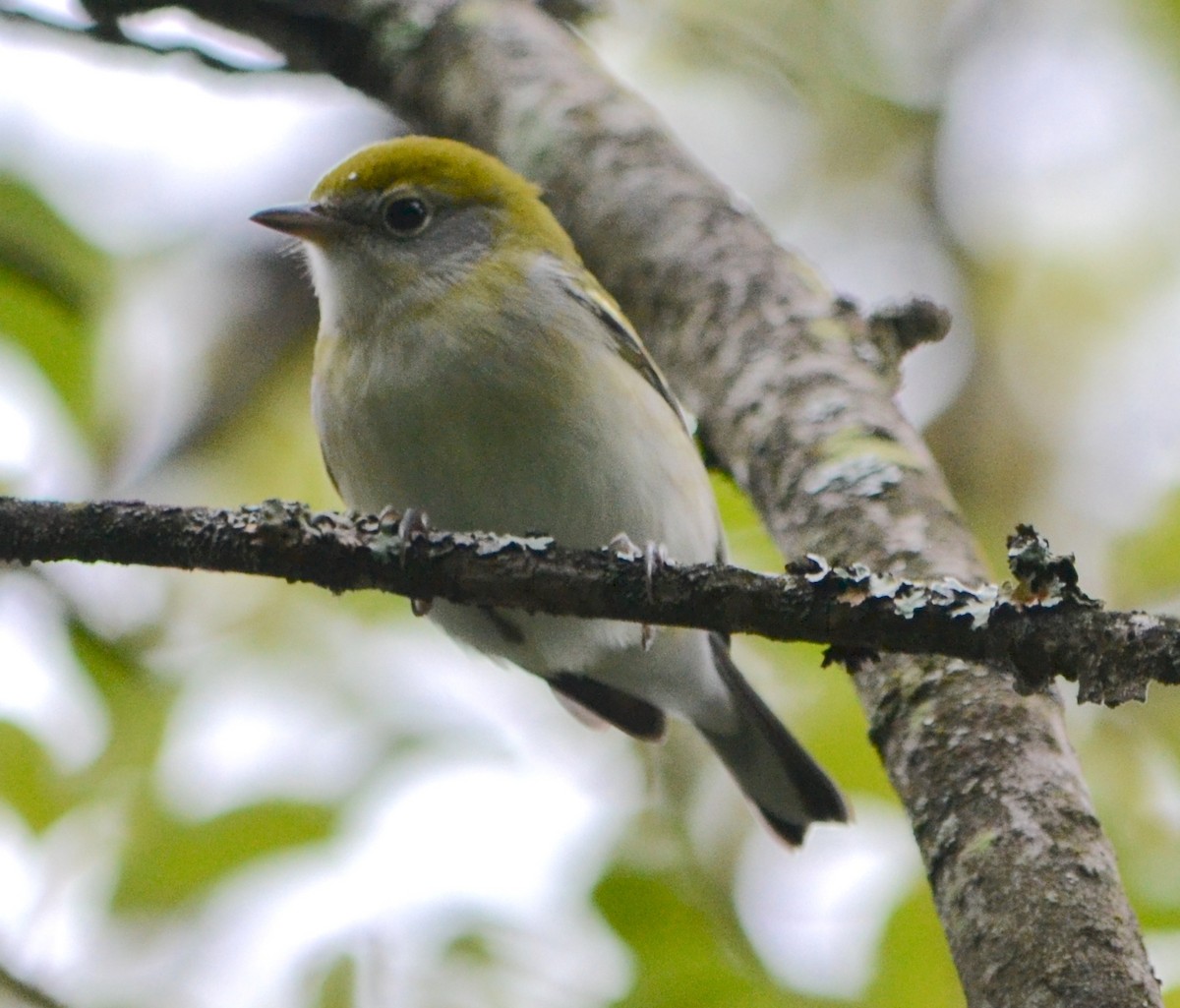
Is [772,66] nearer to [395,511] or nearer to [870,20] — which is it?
[870,20]

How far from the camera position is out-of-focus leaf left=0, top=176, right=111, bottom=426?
134 inches

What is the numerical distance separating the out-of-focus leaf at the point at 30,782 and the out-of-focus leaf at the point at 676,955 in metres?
1.31

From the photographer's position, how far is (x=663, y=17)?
5484 millimetres

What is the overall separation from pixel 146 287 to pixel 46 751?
233cm

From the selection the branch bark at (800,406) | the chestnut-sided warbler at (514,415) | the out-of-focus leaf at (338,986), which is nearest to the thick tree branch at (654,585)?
the branch bark at (800,406)

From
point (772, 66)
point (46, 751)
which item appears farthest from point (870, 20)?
point (46, 751)

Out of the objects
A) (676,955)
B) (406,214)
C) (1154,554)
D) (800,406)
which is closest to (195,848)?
(676,955)

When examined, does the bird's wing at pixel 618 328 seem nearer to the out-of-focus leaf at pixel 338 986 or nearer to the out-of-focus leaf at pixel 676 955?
the out-of-focus leaf at pixel 676 955

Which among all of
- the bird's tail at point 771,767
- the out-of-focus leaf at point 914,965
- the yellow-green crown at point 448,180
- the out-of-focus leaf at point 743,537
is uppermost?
the yellow-green crown at point 448,180

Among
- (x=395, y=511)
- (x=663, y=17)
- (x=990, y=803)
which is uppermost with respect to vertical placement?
(x=663, y=17)

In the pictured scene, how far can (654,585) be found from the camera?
1994mm

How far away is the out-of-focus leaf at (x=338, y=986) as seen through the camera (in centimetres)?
286

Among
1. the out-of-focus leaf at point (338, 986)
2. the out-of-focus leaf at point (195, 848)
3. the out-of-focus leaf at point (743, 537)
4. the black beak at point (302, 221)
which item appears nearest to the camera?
the out-of-focus leaf at point (338, 986)

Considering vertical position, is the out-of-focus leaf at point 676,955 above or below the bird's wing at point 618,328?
below
